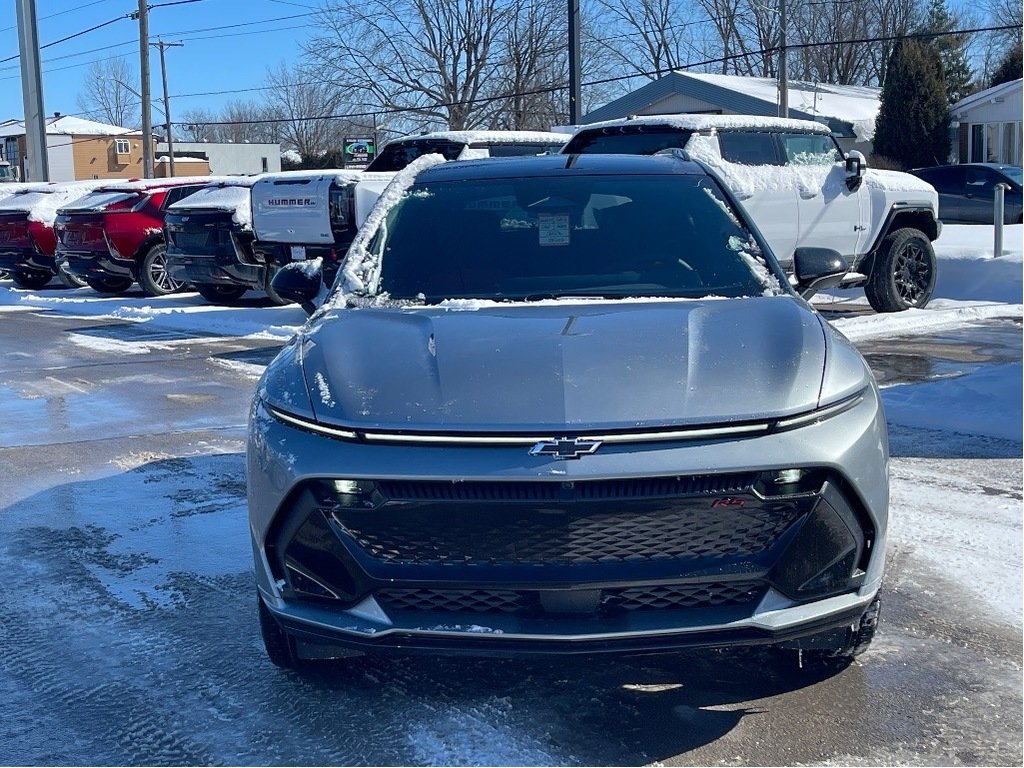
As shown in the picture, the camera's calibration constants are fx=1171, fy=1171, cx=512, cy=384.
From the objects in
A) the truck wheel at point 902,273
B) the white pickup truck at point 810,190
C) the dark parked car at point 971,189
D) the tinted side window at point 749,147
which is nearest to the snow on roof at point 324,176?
the white pickup truck at point 810,190

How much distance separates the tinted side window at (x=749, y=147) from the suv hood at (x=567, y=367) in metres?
7.54

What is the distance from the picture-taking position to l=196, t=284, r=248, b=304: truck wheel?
15.7m

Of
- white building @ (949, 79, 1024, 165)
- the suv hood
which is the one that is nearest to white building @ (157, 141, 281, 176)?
white building @ (949, 79, 1024, 165)

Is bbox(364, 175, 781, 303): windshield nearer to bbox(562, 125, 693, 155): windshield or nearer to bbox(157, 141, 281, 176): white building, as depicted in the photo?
bbox(562, 125, 693, 155): windshield

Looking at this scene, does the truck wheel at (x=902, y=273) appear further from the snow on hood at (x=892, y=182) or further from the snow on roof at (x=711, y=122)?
the snow on roof at (x=711, y=122)

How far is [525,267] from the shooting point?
4.36m

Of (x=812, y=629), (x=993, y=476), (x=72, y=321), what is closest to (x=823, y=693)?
(x=812, y=629)

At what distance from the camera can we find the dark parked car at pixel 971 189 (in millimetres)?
24047

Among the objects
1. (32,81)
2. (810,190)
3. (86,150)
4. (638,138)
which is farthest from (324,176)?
(86,150)

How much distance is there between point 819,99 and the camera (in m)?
41.4

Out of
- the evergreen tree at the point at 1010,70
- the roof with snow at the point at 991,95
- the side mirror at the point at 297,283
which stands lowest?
the side mirror at the point at 297,283

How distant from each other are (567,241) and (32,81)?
113 ft

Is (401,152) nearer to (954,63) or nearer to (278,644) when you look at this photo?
(278,644)

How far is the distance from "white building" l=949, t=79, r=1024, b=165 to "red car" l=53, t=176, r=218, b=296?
26.8 meters
